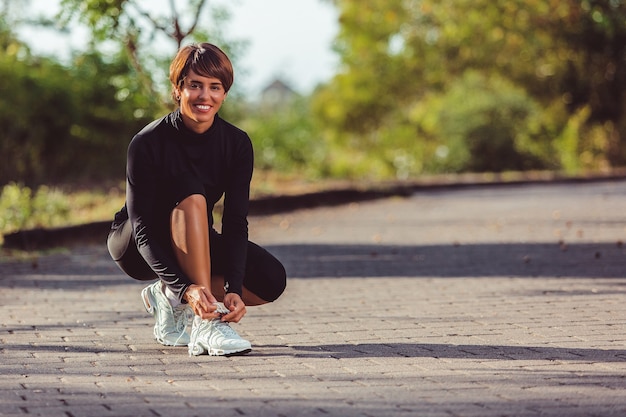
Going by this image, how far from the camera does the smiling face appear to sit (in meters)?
5.48

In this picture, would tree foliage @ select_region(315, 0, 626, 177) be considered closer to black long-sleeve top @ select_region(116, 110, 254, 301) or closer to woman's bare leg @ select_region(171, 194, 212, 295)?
black long-sleeve top @ select_region(116, 110, 254, 301)

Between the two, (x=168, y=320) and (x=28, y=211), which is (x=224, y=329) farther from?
(x=28, y=211)

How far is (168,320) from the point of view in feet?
19.2

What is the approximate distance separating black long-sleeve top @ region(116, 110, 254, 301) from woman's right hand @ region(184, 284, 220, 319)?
3.4 inches

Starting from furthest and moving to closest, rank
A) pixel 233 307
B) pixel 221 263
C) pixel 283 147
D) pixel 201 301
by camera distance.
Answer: pixel 283 147 < pixel 221 263 < pixel 233 307 < pixel 201 301

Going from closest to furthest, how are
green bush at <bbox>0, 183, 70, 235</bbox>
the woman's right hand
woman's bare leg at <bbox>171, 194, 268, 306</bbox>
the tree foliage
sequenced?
the woman's right hand
woman's bare leg at <bbox>171, 194, 268, 306</bbox>
green bush at <bbox>0, 183, 70, 235</bbox>
the tree foliage

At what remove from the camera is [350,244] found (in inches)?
462

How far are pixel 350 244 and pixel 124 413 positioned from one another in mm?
7567

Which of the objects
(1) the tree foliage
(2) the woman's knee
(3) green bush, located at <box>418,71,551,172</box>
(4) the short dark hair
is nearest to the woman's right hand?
(2) the woman's knee

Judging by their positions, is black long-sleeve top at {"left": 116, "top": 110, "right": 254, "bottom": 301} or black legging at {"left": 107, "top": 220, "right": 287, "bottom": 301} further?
black legging at {"left": 107, "top": 220, "right": 287, "bottom": 301}

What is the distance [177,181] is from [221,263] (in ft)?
1.64

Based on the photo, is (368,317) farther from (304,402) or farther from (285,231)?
(285,231)

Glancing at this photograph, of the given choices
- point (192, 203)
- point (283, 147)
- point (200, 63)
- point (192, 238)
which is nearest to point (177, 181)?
point (192, 203)

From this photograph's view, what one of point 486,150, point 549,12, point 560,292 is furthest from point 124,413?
point 549,12
